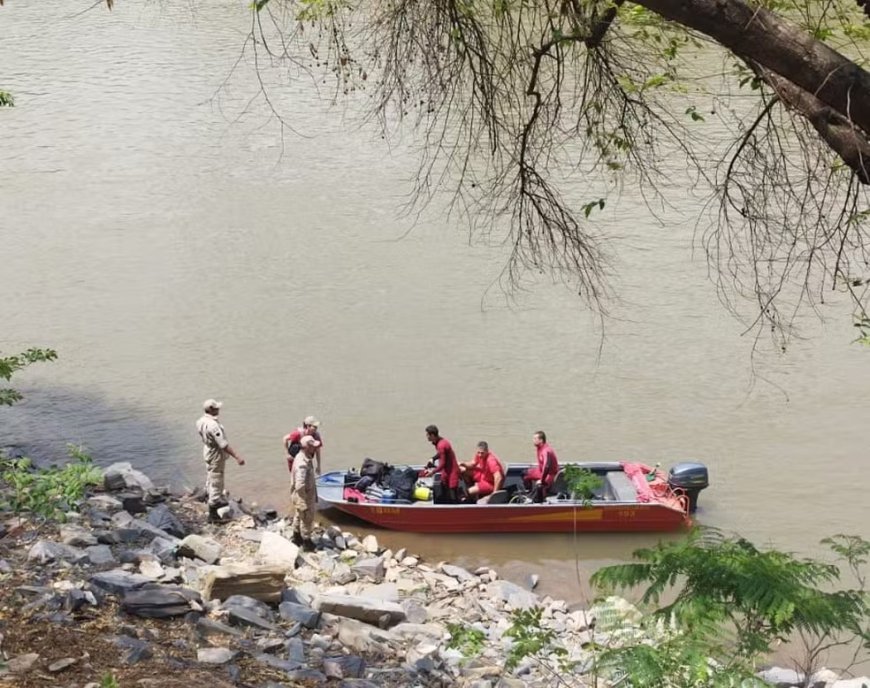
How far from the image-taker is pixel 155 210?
74.7ft

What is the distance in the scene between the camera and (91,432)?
651 inches

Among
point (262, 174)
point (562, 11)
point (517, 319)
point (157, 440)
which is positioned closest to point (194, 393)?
point (157, 440)

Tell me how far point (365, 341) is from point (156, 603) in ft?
33.4

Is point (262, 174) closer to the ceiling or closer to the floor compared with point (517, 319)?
closer to the ceiling

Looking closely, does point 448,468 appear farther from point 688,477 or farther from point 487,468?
point 688,477

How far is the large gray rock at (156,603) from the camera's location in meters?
8.47

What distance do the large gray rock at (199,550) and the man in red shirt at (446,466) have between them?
307 cm

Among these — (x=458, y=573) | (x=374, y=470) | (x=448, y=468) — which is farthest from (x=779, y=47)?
(x=374, y=470)

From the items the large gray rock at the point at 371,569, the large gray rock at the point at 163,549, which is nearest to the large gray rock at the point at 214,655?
the large gray rock at the point at 163,549

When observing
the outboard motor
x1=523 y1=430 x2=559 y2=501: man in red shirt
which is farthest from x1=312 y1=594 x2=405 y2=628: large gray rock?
the outboard motor

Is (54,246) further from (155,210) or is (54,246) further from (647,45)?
(647,45)

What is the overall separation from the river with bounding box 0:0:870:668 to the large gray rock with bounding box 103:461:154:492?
47.4 inches

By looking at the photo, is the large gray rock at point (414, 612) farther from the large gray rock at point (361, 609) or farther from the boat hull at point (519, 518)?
the boat hull at point (519, 518)

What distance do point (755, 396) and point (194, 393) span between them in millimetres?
8082
